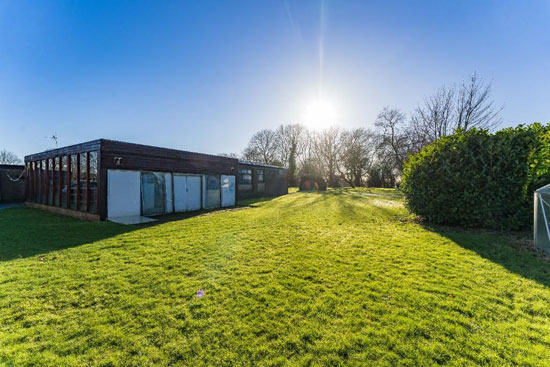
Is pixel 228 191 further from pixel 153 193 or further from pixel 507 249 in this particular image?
pixel 507 249

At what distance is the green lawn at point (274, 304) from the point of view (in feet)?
6.27

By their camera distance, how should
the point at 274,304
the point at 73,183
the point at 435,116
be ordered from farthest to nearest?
the point at 435,116 → the point at 73,183 → the point at 274,304

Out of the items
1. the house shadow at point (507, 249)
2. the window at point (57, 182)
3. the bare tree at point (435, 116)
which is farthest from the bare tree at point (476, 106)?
the window at point (57, 182)

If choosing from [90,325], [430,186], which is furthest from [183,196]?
[430,186]

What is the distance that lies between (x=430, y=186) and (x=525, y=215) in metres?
2.26

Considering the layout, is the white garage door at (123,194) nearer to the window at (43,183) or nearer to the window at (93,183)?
the window at (93,183)

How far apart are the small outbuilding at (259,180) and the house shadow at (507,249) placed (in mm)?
12830

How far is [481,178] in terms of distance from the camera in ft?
20.1

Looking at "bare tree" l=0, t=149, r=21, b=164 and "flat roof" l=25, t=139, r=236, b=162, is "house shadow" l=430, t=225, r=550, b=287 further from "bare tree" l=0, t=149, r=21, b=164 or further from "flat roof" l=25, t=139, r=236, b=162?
"bare tree" l=0, t=149, r=21, b=164

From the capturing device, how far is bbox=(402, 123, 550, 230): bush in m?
5.72

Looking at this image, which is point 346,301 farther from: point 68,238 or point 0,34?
point 0,34

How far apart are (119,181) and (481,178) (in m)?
12.9

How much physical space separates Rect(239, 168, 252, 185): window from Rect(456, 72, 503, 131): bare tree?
16.9 m

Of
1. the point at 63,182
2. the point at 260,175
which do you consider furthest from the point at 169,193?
the point at 260,175
